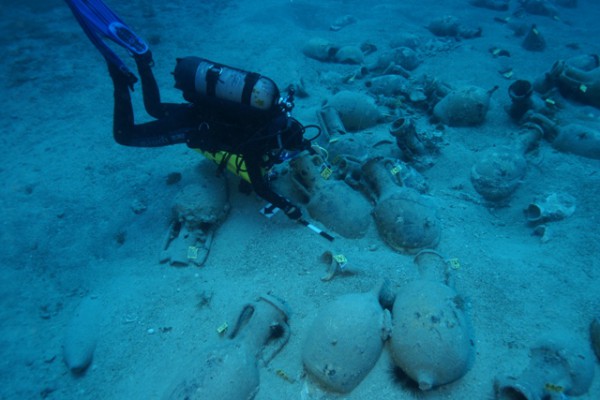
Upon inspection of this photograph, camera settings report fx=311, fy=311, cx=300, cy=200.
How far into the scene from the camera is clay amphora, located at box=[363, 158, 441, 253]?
4.14 meters

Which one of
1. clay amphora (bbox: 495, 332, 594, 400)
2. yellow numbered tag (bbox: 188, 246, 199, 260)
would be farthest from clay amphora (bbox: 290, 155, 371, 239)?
clay amphora (bbox: 495, 332, 594, 400)

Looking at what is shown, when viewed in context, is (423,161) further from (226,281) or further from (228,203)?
(226,281)

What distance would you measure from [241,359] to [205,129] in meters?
2.87

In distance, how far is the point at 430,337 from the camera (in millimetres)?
2656

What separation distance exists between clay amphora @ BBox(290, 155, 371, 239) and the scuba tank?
1.05 metres

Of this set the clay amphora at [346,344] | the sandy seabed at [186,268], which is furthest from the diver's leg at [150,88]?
the clay amphora at [346,344]

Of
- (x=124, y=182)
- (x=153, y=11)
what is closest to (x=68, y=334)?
(x=124, y=182)

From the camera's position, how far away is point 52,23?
1240 centimetres

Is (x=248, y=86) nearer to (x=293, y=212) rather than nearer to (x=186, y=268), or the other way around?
(x=293, y=212)

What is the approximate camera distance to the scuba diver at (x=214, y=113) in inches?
154

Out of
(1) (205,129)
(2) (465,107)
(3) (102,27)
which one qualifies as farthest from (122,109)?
(2) (465,107)

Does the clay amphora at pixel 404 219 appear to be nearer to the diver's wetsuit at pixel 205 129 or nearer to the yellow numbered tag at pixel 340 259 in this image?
the yellow numbered tag at pixel 340 259

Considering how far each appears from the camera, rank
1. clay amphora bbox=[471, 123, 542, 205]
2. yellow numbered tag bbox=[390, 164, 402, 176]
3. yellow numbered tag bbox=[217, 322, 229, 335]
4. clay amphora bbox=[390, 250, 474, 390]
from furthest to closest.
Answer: clay amphora bbox=[471, 123, 542, 205] → yellow numbered tag bbox=[390, 164, 402, 176] → yellow numbered tag bbox=[217, 322, 229, 335] → clay amphora bbox=[390, 250, 474, 390]

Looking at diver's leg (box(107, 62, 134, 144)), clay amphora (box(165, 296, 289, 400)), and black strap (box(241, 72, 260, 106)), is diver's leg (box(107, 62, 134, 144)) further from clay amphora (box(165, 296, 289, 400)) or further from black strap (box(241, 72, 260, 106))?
clay amphora (box(165, 296, 289, 400))
